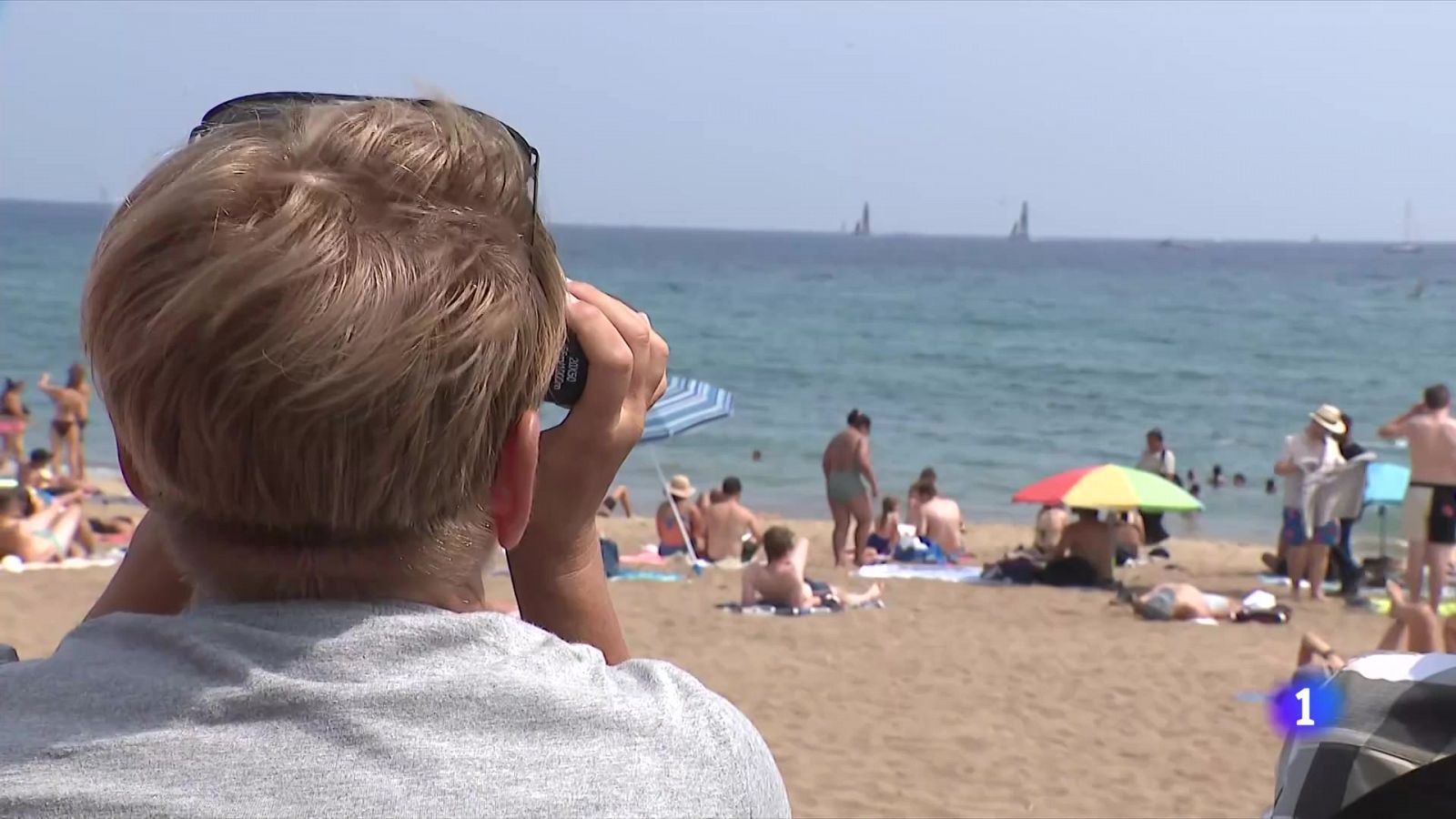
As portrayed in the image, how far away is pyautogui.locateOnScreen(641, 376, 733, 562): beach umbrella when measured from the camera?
1207 cm

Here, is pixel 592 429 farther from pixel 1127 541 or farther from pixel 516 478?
pixel 1127 541

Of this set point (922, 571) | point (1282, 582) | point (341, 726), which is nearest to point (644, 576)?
point (922, 571)

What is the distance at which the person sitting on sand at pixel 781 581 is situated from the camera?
10.3 metres

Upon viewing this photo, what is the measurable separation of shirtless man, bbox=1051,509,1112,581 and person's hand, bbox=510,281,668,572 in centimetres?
1149

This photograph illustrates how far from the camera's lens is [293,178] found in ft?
2.99

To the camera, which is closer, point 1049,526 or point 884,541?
point 1049,526

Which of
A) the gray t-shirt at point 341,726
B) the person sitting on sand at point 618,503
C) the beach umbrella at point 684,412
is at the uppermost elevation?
the gray t-shirt at point 341,726

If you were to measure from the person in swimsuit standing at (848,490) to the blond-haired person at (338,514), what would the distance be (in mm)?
12987

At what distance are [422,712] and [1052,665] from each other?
8256 mm

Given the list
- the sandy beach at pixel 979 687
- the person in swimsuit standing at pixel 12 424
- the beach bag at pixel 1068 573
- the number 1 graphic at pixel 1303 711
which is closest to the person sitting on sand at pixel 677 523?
the sandy beach at pixel 979 687

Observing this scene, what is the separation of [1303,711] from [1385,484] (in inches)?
497

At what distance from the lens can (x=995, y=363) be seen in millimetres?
40031

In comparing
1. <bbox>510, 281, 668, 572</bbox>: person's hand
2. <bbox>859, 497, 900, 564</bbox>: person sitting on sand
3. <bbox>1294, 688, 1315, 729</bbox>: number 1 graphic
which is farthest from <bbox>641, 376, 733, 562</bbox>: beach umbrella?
<bbox>510, 281, 668, 572</bbox>: person's hand

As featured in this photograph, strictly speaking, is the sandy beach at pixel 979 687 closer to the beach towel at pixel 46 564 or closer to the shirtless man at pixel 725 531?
the beach towel at pixel 46 564
